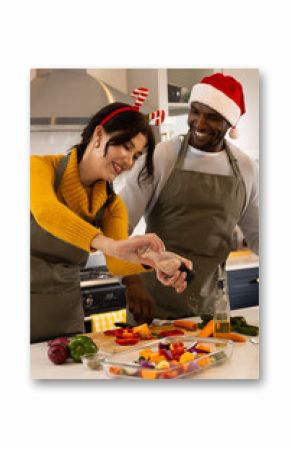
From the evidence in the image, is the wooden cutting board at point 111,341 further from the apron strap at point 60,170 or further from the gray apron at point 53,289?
the apron strap at point 60,170

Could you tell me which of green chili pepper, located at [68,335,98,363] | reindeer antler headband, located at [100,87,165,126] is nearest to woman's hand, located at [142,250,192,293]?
green chili pepper, located at [68,335,98,363]

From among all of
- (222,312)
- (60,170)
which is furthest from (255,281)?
(60,170)

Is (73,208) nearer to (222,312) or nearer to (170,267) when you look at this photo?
(170,267)

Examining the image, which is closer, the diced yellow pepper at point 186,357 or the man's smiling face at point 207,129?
the diced yellow pepper at point 186,357

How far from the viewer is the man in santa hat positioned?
205 cm

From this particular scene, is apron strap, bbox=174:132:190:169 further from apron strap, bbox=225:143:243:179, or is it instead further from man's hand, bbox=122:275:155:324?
man's hand, bbox=122:275:155:324

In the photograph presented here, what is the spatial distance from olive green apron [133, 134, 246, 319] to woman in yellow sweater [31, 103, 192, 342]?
0.07 m

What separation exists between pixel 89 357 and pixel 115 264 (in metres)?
0.31

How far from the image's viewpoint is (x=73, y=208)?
6.59 ft

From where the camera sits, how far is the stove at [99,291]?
2020mm

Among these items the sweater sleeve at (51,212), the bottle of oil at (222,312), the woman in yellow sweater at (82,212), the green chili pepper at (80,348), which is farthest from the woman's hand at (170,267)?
the green chili pepper at (80,348)
